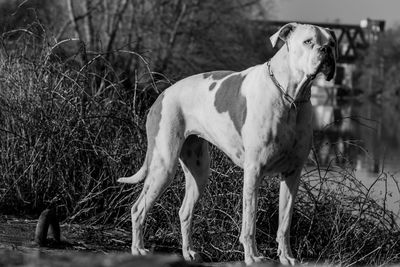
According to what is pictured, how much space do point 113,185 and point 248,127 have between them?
276cm

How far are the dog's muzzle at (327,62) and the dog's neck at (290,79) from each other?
168 mm

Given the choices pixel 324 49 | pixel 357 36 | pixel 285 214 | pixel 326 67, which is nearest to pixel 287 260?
pixel 285 214

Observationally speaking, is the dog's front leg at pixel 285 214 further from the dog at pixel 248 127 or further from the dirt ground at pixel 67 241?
the dirt ground at pixel 67 241

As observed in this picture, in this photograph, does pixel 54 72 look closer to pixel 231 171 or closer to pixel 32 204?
pixel 32 204

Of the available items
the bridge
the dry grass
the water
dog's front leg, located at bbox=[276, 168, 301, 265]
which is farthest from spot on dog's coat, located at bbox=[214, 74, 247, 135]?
the bridge

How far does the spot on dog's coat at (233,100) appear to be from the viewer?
242 inches

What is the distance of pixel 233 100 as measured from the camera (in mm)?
6262

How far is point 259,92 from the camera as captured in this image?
602cm

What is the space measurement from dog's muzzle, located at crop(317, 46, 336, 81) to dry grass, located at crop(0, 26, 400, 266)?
2109mm

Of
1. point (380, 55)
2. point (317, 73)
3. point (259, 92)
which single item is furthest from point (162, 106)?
point (380, 55)

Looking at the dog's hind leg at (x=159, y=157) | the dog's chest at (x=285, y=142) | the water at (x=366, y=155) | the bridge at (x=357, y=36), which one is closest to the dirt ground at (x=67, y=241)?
the dog's hind leg at (x=159, y=157)

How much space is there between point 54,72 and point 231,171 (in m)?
2.27

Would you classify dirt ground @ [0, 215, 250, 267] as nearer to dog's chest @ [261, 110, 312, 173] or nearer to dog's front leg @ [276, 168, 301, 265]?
dog's front leg @ [276, 168, 301, 265]

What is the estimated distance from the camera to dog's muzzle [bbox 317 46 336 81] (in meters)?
5.68
